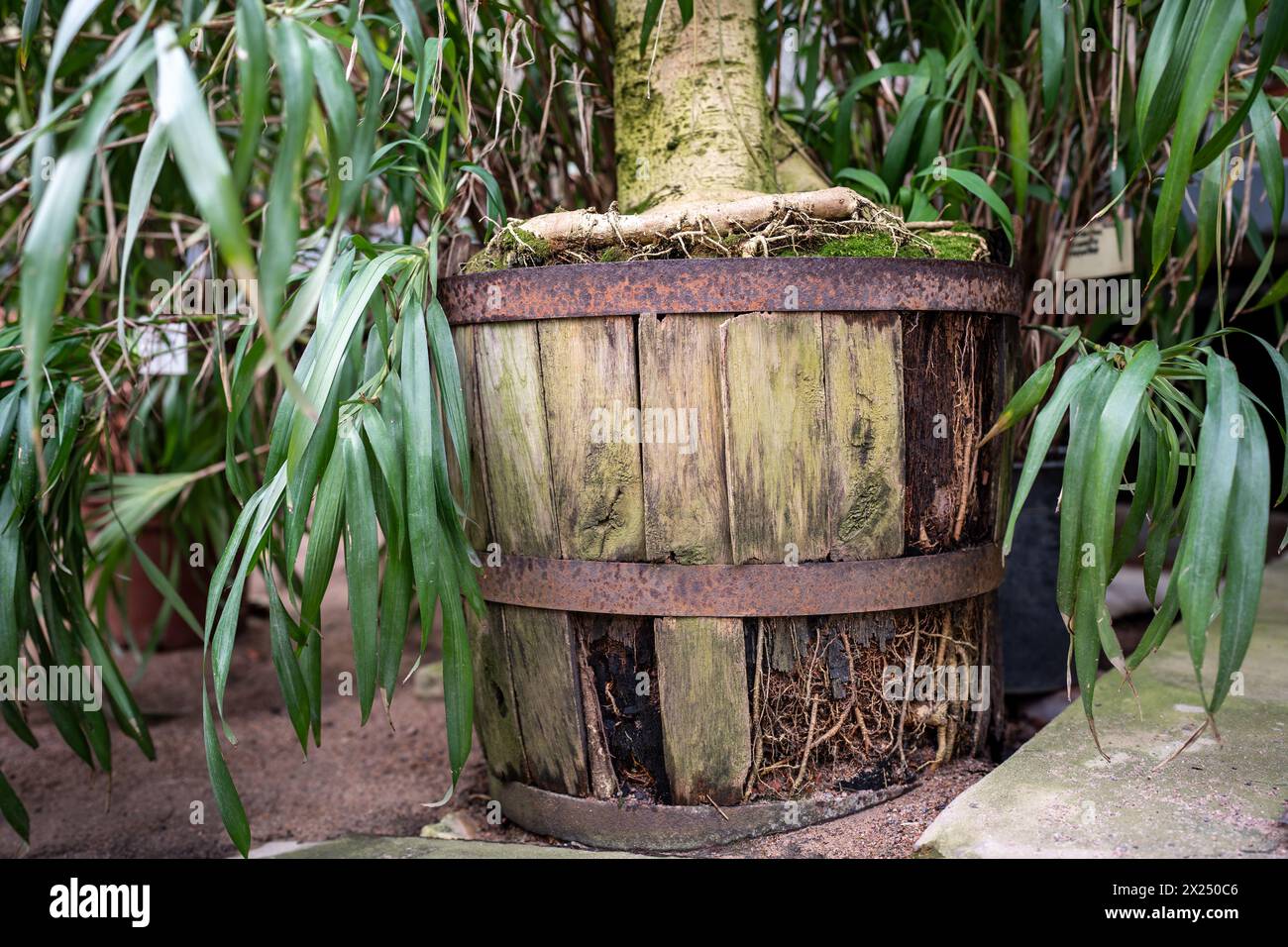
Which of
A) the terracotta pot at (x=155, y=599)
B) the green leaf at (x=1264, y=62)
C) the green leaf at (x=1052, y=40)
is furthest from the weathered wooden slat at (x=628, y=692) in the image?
the terracotta pot at (x=155, y=599)

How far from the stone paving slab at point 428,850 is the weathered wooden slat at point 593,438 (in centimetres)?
38

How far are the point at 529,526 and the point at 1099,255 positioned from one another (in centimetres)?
119

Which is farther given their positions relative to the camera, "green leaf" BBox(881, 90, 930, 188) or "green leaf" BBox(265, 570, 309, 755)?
"green leaf" BBox(881, 90, 930, 188)

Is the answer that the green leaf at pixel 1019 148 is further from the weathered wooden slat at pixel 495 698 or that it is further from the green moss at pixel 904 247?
the weathered wooden slat at pixel 495 698

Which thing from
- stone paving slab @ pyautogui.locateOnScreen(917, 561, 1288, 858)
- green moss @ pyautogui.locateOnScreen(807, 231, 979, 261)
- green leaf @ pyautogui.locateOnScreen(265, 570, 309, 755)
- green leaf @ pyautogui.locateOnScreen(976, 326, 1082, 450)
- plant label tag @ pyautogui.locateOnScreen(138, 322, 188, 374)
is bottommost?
stone paving slab @ pyautogui.locateOnScreen(917, 561, 1288, 858)

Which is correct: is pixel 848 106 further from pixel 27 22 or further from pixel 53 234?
pixel 53 234

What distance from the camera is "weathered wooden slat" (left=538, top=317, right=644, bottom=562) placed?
126 cm

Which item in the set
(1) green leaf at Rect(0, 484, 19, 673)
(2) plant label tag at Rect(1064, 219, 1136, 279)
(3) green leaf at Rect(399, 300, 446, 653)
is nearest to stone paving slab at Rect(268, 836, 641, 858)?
(3) green leaf at Rect(399, 300, 446, 653)

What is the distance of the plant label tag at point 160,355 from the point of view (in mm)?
1628

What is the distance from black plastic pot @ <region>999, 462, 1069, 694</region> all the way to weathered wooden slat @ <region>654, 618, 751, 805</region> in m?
0.88

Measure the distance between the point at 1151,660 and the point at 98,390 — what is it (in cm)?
175

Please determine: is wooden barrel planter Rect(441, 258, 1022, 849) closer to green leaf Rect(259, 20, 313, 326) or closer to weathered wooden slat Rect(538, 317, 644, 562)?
weathered wooden slat Rect(538, 317, 644, 562)
